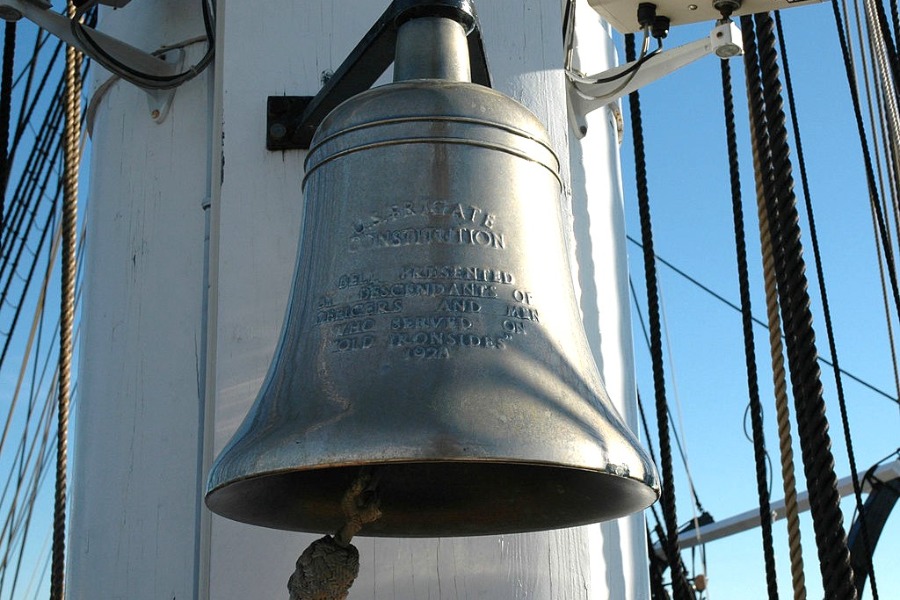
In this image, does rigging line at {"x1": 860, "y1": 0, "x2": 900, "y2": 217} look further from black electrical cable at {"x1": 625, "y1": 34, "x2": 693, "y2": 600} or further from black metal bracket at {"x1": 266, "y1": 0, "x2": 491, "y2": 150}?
black metal bracket at {"x1": 266, "y1": 0, "x2": 491, "y2": 150}

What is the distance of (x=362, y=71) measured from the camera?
182 centimetres

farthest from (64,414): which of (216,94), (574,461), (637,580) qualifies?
(574,461)

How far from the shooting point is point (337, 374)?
1.41 m

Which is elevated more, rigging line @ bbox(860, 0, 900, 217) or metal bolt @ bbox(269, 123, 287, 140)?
rigging line @ bbox(860, 0, 900, 217)

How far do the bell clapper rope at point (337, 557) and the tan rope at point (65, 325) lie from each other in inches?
47.3

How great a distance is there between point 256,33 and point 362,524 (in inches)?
41.0

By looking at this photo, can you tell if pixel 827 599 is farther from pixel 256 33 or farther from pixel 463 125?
pixel 256 33

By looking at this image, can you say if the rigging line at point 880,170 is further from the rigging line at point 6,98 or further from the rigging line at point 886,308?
the rigging line at point 6,98

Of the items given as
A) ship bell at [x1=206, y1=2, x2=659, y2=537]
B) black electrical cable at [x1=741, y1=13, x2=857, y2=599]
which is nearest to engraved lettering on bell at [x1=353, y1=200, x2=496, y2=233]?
ship bell at [x1=206, y1=2, x2=659, y2=537]

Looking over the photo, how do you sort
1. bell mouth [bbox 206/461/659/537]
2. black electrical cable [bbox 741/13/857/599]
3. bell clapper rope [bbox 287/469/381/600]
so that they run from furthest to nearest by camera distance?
black electrical cable [bbox 741/13/857/599] → bell mouth [bbox 206/461/659/537] → bell clapper rope [bbox 287/469/381/600]

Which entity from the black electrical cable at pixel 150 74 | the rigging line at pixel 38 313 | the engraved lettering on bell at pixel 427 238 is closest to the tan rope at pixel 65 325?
the black electrical cable at pixel 150 74

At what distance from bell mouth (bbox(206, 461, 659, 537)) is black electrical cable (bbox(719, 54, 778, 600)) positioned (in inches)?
50.5

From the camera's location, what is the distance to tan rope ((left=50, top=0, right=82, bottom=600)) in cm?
254

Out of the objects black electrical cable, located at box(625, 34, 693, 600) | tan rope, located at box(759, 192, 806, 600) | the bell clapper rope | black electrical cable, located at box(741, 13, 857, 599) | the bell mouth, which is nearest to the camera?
the bell clapper rope
